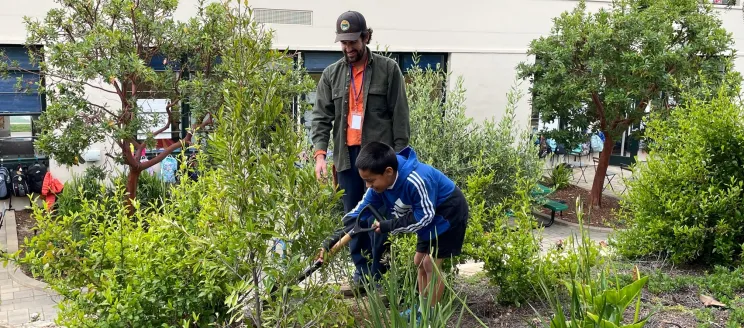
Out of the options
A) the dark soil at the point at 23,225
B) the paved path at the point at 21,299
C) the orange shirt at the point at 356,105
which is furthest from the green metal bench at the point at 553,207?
the dark soil at the point at 23,225

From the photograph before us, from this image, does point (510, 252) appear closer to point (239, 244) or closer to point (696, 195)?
point (696, 195)

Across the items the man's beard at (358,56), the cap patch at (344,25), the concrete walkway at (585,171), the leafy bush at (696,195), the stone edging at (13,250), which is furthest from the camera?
the concrete walkway at (585,171)

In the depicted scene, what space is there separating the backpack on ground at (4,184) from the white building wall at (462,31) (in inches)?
211

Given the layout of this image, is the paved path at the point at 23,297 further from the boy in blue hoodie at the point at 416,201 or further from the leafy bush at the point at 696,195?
the boy in blue hoodie at the point at 416,201

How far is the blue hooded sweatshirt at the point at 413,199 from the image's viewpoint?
350 cm

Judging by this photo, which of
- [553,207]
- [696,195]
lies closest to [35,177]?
[553,207]

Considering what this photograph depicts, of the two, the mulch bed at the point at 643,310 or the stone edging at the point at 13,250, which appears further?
the stone edging at the point at 13,250

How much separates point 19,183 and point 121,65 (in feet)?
17.0

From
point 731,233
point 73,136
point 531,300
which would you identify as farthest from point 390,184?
point 73,136

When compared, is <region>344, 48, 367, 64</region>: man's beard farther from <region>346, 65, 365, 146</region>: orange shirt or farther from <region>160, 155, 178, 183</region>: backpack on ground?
<region>160, 155, 178, 183</region>: backpack on ground

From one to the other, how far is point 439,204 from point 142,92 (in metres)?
5.71

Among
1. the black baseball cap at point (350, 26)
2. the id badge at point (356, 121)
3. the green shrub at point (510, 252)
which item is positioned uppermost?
the black baseball cap at point (350, 26)

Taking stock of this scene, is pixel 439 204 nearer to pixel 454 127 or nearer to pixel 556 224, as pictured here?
pixel 454 127

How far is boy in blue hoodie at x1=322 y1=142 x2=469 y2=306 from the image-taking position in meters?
3.44
